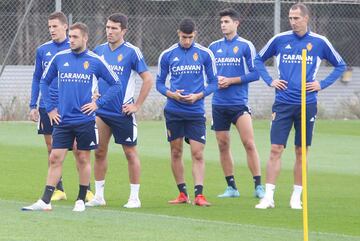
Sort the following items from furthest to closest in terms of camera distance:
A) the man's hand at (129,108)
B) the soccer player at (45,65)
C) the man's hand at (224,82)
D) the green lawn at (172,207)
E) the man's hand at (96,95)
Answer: the man's hand at (224,82)
the soccer player at (45,65)
the man's hand at (129,108)
the man's hand at (96,95)
the green lawn at (172,207)

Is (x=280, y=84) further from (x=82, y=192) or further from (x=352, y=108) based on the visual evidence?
(x=352, y=108)

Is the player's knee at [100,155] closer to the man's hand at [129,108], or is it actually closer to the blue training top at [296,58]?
the man's hand at [129,108]

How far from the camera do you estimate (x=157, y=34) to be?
28.8m

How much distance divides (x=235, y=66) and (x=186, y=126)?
3.93 ft

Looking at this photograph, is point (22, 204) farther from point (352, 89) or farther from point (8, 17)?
point (352, 89)

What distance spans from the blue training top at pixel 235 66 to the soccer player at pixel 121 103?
1481 mm

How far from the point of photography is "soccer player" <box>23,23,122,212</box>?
12.0 m

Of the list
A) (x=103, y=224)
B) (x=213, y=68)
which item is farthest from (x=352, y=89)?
(x=103, y=224)

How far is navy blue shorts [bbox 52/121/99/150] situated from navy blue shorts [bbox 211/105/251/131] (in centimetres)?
245

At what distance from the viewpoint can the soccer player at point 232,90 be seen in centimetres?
1400

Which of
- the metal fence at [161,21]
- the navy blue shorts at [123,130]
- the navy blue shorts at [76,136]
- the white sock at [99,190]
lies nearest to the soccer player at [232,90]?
the navy blue shorts at [123,130]

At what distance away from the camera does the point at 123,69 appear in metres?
12.8

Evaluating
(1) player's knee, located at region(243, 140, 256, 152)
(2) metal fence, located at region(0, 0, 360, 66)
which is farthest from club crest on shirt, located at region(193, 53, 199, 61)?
(2) metal fence, located at region(0, 0, 360, 66)

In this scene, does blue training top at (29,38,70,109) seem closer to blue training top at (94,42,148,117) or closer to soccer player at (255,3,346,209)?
blue training top at (94,42,148,117)
